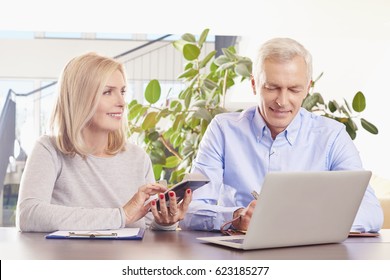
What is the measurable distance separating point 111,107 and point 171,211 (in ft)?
1.54

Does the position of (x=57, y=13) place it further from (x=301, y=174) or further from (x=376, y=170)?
(x=301, y=174)

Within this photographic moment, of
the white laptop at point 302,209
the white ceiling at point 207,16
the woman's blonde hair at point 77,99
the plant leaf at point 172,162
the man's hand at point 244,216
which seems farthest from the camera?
the white ceiling at point 207,16

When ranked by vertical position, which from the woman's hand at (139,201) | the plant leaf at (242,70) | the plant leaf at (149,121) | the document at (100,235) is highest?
the plant leaf at (242,70)

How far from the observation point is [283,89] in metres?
2.19

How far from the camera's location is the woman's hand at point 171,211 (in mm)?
1887

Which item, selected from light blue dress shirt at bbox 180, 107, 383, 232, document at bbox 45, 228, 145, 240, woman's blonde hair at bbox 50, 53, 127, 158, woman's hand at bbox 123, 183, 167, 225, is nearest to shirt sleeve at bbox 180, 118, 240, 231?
light blue dress shirt at bbox 180, 107, 383, 232

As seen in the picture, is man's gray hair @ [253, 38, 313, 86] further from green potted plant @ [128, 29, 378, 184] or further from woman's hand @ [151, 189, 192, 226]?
green potted plant @ [128, 29, 378, 184]

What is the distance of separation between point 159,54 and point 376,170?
5403mm

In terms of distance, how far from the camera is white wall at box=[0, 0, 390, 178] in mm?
4492

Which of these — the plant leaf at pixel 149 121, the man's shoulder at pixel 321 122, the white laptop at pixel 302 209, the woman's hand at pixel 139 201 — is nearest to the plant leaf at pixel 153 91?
the plant leaf at pixel 149 121

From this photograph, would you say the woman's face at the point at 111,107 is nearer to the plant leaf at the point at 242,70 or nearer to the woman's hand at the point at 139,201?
the woman's hand at the point at 139,201

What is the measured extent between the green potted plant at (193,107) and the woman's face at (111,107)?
160 centimetres

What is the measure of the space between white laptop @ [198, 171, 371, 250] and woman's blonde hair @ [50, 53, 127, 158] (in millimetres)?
773

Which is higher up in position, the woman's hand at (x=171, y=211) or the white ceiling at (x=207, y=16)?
the white ceiling at (x=207, y=16)
